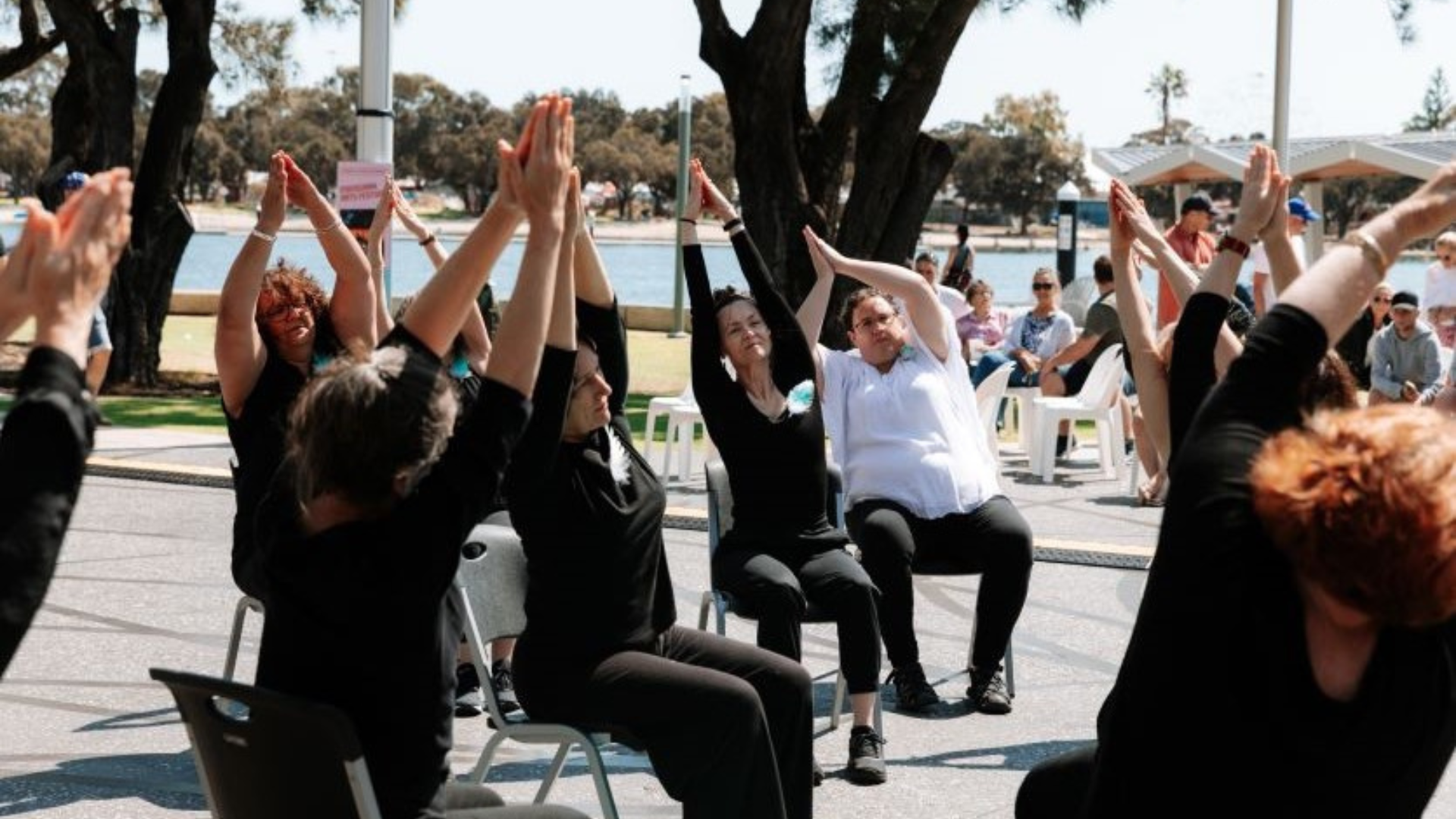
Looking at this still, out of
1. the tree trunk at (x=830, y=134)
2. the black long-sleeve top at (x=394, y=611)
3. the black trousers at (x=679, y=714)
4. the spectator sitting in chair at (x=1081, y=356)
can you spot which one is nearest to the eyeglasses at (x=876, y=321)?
the black trousers at (x=679, y=714)

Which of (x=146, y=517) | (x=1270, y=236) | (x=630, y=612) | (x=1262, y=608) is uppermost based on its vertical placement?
(x=1270, y=236)

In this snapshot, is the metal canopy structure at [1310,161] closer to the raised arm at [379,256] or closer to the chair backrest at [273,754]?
the raised arm at [379,256]

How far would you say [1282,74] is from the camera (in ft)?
55.6

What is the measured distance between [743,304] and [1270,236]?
2.86 metres

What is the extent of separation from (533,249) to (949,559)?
405 cm

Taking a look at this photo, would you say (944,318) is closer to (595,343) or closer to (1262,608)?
(595,343)

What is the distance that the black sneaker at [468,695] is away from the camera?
6.66 metres

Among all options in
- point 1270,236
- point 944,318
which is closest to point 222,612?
point 944,318

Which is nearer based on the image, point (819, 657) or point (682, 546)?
point (819, 657)

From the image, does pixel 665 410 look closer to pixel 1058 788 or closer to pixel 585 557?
pixel 585 557

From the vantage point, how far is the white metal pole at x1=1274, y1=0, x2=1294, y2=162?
55.4ft

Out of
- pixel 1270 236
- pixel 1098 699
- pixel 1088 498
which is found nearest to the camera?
pixel 1270 236

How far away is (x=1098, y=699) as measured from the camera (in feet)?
23.3

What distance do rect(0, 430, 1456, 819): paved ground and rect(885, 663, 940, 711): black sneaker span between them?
66 mm
